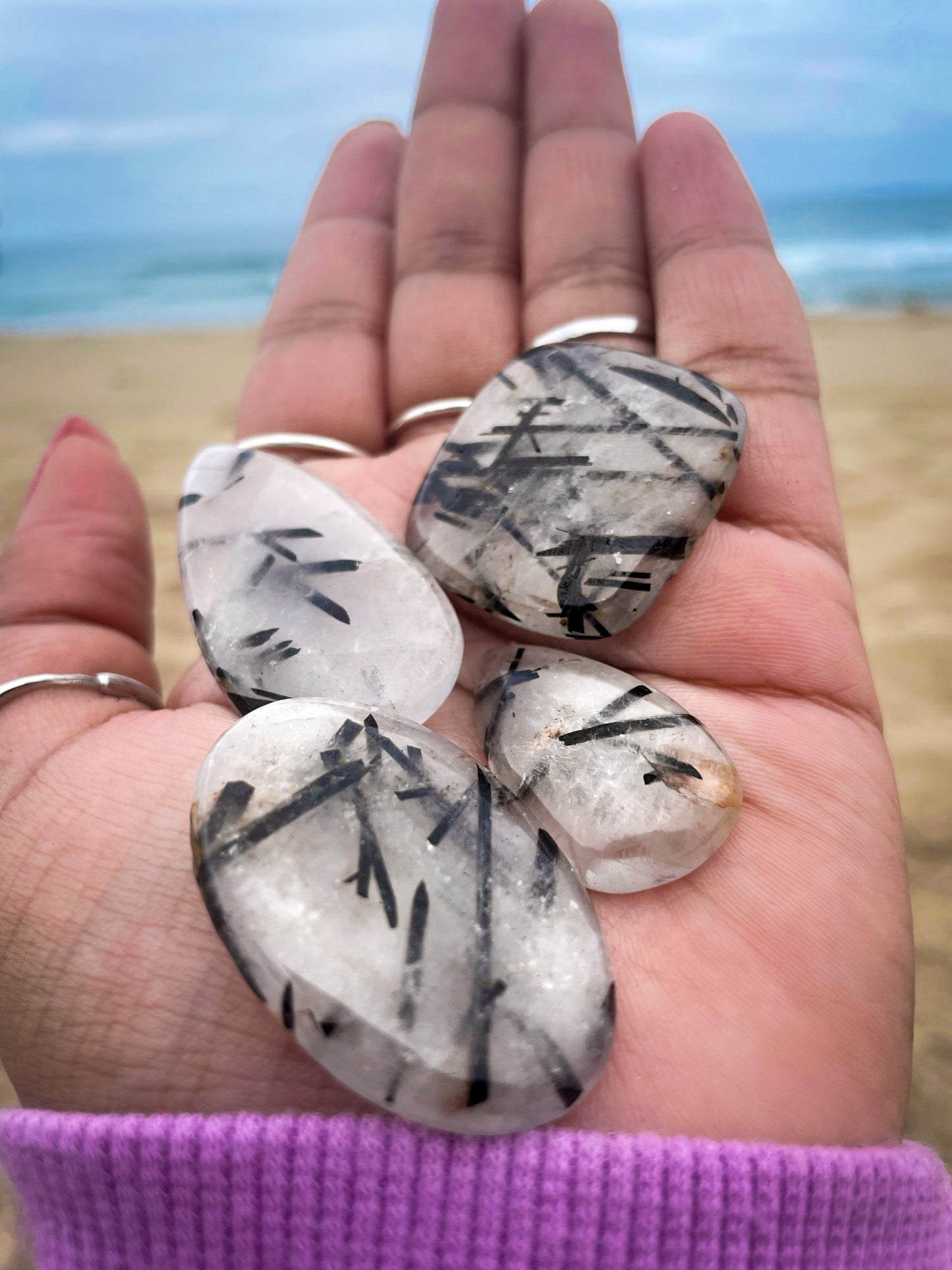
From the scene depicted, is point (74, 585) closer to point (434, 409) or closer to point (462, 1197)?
point (434, 409)

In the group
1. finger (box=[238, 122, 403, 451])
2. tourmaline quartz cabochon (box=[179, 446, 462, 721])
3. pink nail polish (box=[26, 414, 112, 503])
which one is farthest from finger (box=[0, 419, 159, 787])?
finger (box=[238, 122, 403, 451])

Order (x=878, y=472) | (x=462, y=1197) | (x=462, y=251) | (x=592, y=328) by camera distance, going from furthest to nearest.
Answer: (x=878, y=472), (x=462, y=251), (x=592, y=328), (x=462, y=1197)

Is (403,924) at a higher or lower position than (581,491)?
lower

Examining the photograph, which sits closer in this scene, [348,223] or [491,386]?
[491,386]

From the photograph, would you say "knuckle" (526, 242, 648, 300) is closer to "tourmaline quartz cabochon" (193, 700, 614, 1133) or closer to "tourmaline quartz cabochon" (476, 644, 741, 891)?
"tourmaline quartz cabochon" (476, 644, 741, 891)

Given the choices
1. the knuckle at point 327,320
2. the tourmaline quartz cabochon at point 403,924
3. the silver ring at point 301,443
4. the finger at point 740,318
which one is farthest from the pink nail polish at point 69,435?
the finger at point 740,318

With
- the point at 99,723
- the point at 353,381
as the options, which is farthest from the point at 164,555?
→ the point at 99,723

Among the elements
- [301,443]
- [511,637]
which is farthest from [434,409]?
[511,637]

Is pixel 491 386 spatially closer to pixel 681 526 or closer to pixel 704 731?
pixel 681 526
